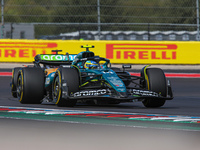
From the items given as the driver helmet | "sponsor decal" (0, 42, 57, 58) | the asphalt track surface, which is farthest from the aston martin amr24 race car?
"sponsor decal" (0, 42, 57, 58)

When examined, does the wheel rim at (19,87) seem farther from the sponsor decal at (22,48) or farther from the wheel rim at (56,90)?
the sponsor decal at (22,48)

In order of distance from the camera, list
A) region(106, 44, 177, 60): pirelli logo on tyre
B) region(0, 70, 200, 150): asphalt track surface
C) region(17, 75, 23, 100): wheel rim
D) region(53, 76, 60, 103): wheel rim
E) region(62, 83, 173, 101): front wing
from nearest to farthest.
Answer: region(0, 70, 200, 150): asphalt track surface, region(62, 83, 173, 101): front wing, region(53, 76, 60, 103): wheel rim, region(17, 75, 23, 100): wheel rim, region(106, 44, 177, 60): pirelli logo on tyre

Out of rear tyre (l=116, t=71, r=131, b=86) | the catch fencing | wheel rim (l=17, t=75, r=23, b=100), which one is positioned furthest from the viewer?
the catch fencing

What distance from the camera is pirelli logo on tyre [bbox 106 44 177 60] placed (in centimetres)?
2525

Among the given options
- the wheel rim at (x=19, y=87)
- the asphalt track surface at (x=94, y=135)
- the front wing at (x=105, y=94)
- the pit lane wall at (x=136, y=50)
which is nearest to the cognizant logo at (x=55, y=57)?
the wheel rim at (x=19, y=87)

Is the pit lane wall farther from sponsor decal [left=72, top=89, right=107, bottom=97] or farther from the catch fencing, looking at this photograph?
sponsor decal [left=72, top=89, right=107, bottom=97]

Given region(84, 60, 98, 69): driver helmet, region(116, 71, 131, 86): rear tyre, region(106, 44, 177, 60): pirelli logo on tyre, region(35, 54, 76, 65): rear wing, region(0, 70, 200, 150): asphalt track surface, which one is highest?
region(106, 44, 177, 60): pirelli logo on tyre

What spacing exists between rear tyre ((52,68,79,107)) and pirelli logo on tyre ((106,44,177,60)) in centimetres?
1420

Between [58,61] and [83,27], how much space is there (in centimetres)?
1193

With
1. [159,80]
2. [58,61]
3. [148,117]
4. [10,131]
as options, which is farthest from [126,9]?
[10,131]

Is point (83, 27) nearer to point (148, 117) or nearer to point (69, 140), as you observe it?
point (148, 117)

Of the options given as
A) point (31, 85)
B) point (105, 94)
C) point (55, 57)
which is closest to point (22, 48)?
point (55, 57)

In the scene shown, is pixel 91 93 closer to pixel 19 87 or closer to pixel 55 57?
pixel 19 87

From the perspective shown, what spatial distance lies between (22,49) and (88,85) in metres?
14.4
